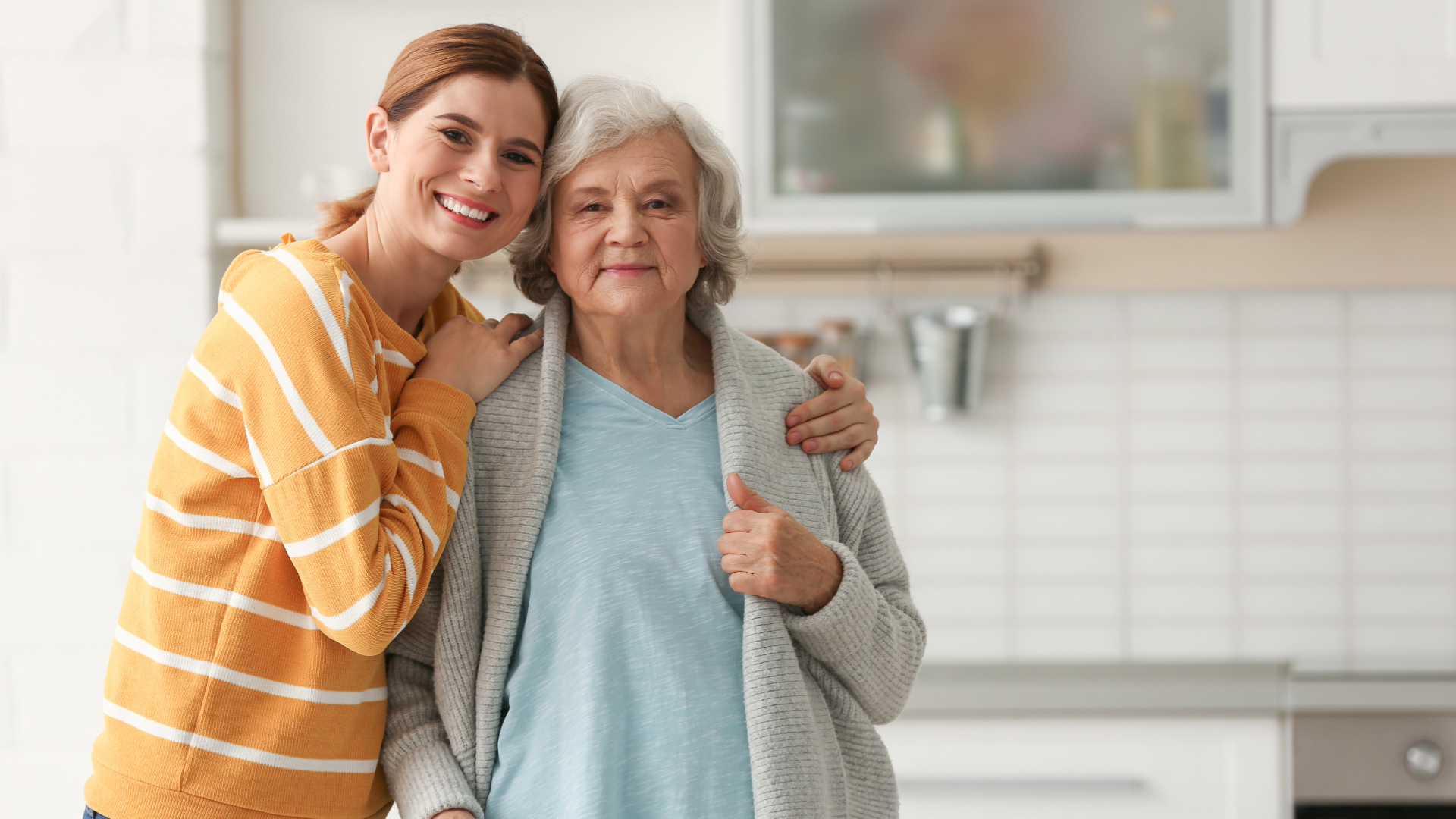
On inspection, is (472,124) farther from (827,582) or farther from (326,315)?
(827,582)

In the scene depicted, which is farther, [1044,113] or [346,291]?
[1044,113]

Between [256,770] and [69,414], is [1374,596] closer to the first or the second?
[256,770]

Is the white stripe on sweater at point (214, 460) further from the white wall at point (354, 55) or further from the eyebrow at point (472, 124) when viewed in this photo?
the white wall at point (354, 55)

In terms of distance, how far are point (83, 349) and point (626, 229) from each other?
1.39 meters

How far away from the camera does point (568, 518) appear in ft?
3.58

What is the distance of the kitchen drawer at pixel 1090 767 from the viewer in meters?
1.95

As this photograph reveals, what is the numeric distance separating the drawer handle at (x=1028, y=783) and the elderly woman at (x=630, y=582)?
83cm

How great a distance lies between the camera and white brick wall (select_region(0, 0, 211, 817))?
1987 mm

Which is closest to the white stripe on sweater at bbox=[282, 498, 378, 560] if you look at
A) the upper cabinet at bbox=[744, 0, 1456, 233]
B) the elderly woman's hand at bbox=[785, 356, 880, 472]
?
the elderly woman's hand at bbox=[785, 356, 880, 472]

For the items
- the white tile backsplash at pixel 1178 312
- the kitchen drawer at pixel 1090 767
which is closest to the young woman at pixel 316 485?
the kitchen drawer at pixel 1090 767

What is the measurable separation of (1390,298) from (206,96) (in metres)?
2.21

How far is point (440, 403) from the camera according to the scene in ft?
3.38

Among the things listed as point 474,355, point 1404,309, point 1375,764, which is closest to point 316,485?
point 474,355

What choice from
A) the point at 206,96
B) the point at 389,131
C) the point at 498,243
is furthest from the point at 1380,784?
the point at 206,96
